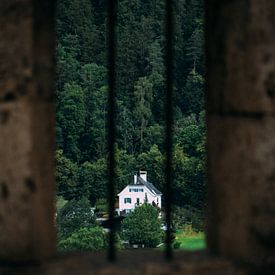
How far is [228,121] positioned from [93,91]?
66637 millimetres

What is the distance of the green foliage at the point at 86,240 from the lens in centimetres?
4241

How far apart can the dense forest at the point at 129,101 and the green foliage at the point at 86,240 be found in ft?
36.4

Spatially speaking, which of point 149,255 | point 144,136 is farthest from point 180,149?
point 149,255

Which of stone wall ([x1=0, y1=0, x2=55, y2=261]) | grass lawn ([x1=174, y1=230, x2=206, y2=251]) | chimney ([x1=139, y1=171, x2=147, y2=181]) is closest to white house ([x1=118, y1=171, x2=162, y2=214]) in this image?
chimney ([x1=139, y1=171, x2=147, y2=181])

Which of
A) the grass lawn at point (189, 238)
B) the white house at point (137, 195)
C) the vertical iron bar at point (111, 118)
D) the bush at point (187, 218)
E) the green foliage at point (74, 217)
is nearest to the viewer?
Result: the vertical iron bar at point (111, 118)

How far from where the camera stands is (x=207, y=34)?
2.20m

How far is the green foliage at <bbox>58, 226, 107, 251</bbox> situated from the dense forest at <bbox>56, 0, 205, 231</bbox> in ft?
36.4

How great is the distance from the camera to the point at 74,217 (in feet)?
165

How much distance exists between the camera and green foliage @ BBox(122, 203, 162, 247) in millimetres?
47375

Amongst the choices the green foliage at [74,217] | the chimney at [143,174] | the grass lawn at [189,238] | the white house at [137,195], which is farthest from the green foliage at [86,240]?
the chimney at [143,174]

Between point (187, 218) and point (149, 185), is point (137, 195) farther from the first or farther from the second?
point (187, 218)

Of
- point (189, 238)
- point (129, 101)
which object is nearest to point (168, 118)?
point (189, 238)

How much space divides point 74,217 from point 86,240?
7489 mm

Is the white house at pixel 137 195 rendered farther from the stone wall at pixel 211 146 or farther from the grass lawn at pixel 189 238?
the stone wall at pixel 211 146
